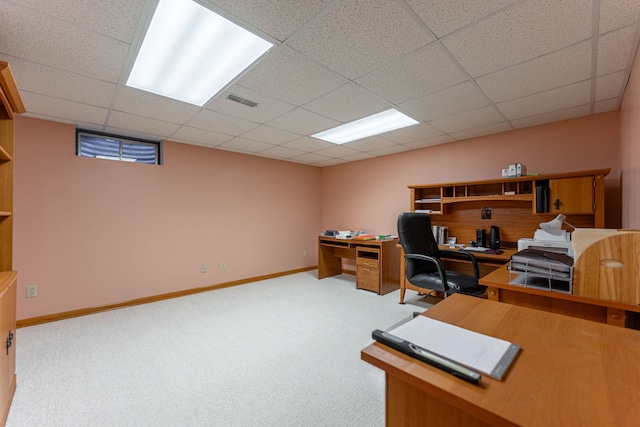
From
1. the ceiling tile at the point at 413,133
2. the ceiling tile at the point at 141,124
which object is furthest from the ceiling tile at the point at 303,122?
the ceiling tile at the point at 141,124

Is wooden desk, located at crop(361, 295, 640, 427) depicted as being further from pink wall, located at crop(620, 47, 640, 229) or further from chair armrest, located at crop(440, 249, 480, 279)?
chair armrest, located at crop(440, 249, 480, 279)

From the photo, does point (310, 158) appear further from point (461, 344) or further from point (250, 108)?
point (461, 344)

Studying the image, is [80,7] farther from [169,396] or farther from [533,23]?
[533,23]

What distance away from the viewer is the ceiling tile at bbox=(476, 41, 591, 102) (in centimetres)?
183

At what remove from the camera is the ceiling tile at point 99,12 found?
1.39 metres

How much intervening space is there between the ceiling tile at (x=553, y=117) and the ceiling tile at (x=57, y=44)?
385cm

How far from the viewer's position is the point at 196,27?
1.65m

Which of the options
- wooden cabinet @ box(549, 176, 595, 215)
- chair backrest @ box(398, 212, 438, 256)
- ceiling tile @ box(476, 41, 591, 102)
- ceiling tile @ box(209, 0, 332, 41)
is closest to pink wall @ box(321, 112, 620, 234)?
wooden cabinet @ box(549, 176, 595, 215)

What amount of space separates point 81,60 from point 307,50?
1590 millimetres

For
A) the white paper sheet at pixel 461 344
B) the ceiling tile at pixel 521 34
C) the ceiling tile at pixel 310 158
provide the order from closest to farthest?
the white paper sheet at pixel 461 344
the ceiling tile at pixel 521 34
the ceiling tile at pixel 310 158

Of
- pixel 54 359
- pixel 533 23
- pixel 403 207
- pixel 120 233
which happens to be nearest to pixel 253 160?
pixel 120 233

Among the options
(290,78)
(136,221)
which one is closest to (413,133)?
(290,78)

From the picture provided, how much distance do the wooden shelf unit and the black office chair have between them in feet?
2.54

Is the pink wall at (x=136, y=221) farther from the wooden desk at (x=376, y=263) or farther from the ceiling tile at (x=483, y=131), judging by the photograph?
the ceiling tile at (x=483, y=131)
